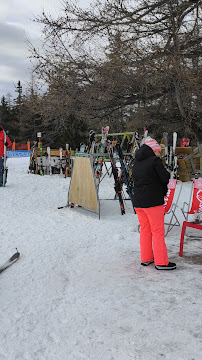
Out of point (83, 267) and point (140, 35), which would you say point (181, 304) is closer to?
point (83, 267)

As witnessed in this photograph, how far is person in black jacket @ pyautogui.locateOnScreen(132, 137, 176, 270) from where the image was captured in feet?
14.8

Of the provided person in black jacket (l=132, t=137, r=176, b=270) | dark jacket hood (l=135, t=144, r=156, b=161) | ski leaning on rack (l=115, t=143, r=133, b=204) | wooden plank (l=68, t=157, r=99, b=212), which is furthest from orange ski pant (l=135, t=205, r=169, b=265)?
ski leaning on rack (l=115, t=143, r=133, b=204)

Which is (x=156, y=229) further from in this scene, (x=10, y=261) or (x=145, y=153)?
(x=10, y=261)

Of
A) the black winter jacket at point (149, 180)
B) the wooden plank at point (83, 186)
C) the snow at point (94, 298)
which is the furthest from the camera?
the wooden plank at point (83, 186)

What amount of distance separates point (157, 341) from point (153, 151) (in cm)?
250

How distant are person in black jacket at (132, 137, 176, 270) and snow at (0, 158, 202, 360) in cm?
29

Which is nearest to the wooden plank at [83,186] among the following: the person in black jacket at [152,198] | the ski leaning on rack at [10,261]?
the ski leaning on rack at [10,261]

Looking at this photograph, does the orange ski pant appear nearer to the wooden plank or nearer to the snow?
the snow

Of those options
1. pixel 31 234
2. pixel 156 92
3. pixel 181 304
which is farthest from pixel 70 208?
pixel 181 304

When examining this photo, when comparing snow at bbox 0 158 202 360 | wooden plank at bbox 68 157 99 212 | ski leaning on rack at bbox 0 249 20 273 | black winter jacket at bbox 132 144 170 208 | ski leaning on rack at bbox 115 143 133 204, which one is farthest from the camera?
ski leaning on rack at bbox 115 143 133 204

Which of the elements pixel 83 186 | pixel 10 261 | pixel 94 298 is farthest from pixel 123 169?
pixel 94 298

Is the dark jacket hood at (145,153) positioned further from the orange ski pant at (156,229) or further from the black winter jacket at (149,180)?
the orange ski pant at (156,229)

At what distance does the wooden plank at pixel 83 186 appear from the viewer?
→ 311 inches

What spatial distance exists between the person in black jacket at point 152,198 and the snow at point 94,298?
29 cm
